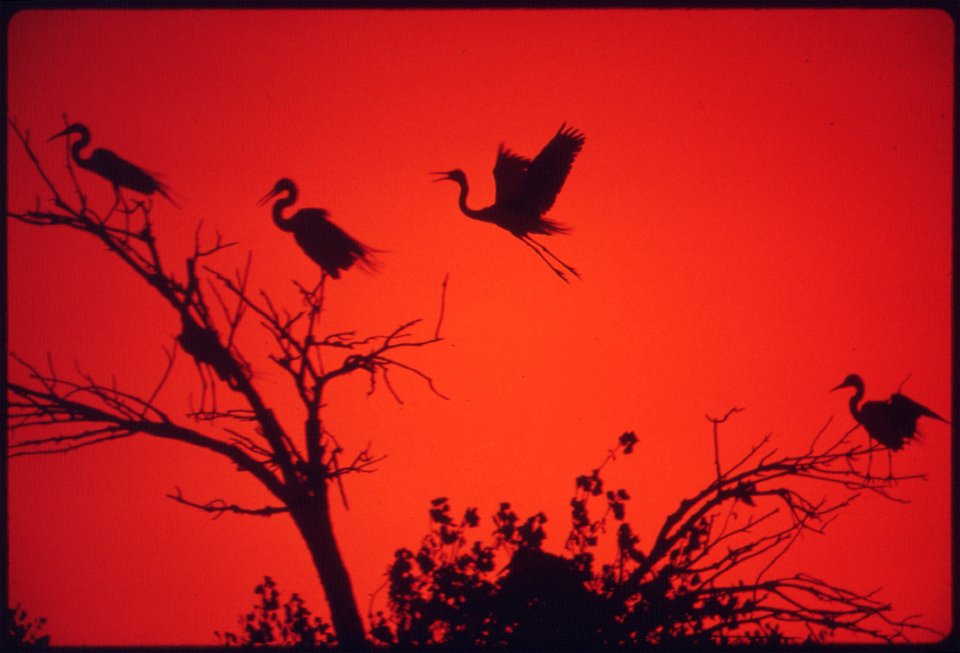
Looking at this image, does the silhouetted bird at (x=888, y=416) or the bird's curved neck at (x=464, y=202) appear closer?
the silhouetted bird at (x=888, y=416)

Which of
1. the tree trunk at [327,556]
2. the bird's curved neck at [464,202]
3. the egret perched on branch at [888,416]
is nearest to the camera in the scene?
the tree trunk at [327,556]

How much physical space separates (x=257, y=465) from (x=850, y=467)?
2.07 m

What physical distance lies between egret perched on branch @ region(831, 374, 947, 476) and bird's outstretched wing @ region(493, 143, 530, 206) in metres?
1.40

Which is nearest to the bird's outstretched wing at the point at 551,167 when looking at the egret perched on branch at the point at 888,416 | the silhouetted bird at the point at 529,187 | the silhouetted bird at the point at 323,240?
the silhouetted bird at the point at 529,187

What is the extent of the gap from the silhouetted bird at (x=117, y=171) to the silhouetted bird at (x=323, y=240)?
1.48 feet

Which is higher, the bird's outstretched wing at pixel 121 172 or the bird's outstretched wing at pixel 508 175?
the bird's outstretched wing at pixel 121 172

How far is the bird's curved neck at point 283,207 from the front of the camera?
434 cm

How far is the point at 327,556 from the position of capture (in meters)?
3.88

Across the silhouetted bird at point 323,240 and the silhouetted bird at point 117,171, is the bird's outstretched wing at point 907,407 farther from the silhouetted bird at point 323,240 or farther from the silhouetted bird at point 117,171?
the silhouetted bird at point 117,171

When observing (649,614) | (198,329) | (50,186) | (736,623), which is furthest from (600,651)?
(50,186)

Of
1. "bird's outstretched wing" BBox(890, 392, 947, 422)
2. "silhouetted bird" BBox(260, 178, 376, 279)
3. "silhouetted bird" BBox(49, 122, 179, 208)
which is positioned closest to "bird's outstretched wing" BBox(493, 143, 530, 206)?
"silhouetted bird" BBox(260, 178, 376, 279)

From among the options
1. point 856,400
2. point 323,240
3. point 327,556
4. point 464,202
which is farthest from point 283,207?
point 856,400

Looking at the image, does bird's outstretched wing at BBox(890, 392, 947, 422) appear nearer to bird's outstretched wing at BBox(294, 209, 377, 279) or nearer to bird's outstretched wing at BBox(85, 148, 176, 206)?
bird's outstretched wing at BBox(294, 209, 377, 279)

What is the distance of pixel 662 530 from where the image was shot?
4.05m
